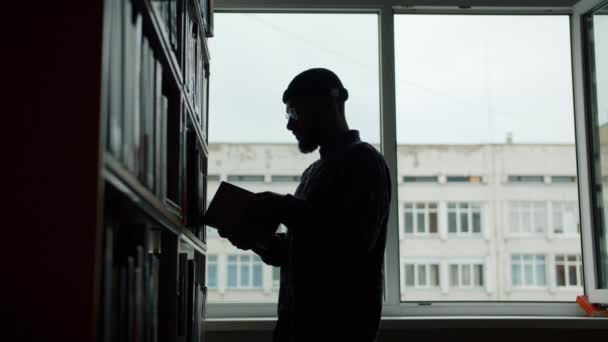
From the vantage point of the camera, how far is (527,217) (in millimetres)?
Result: 3020

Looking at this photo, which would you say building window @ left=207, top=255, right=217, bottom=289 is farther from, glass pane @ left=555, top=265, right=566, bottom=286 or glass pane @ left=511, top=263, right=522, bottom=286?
glass pane @ left=555, top=265, right=566, bottom=286

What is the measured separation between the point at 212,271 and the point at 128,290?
1.90 m

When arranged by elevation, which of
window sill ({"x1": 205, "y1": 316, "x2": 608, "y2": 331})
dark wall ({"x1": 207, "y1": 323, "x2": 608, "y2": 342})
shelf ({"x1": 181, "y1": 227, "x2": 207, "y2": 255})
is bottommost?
dark wall ({"x1": 207, "y1": 323, "x2": 608, "y2": 342})

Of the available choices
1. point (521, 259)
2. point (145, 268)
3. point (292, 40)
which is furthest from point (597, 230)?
point (145, 268)

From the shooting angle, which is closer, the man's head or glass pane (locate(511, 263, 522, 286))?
the man's head

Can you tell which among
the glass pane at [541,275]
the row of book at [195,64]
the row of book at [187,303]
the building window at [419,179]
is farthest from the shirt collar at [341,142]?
the glass pane at [541,275]

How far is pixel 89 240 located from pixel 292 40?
2.35 metres

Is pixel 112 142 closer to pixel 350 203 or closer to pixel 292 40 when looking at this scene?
pixel 350 203

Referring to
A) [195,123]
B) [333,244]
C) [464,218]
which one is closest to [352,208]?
[333,244]

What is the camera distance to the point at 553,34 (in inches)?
121

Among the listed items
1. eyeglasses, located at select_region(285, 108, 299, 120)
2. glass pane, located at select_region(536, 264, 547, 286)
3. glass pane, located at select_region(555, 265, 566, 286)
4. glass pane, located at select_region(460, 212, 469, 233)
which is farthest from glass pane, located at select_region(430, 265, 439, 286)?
eyeglasses, located at select_region(285, 108, 299, 120)

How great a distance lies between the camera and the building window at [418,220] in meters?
2.91

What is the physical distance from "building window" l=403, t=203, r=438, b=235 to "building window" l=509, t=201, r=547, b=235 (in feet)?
1.17

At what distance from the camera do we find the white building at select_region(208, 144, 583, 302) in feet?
9.44
